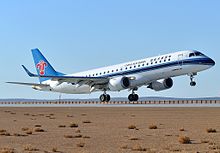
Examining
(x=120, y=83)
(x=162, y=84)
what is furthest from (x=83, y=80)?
(x=162, y=84)

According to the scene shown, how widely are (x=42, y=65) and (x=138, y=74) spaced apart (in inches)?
1046

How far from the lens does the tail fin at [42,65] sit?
274 feet

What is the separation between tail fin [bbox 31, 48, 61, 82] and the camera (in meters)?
83.6

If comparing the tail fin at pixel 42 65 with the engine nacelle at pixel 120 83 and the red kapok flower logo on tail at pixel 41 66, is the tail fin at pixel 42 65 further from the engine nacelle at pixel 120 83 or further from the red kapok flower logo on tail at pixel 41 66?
the engine nacelle at pixel 120 83

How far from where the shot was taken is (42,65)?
3378 inches

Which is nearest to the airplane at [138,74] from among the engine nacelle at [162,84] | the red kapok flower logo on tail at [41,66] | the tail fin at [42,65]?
the engine nacelle at [162,84]

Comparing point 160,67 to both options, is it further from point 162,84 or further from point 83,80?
point 83,80

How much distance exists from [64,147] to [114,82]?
43.8 meters

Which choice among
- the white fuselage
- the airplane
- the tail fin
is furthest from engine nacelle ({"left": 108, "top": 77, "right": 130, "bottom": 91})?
the tail fin

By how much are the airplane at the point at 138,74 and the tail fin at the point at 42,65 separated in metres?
4.69

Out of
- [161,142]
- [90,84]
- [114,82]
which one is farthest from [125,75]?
[161,142]

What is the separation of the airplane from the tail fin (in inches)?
184

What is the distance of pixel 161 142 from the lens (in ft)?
76.0

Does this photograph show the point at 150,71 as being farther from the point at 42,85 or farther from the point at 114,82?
the point at 42,85
